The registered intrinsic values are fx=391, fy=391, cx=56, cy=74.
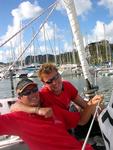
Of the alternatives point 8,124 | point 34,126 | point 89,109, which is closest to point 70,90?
point 89,109

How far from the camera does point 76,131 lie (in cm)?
502

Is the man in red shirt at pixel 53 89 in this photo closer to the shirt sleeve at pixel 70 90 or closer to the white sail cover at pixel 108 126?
the shirt sleeve at pixel 70 90

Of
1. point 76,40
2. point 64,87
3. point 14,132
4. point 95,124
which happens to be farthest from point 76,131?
point 76,40

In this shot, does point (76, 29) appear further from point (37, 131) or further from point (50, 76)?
point (37, 131)

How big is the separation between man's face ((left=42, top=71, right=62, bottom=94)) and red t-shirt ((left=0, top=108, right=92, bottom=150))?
22.6 inches

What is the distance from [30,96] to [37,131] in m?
0.39

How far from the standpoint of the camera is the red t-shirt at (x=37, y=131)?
3.71 metres

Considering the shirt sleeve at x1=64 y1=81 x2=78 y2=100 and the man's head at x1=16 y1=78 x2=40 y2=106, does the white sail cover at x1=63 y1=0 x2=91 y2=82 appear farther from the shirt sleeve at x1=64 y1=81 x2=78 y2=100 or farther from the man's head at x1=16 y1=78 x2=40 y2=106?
the man's head at x1=16 y1=78 x2=40 y2=106

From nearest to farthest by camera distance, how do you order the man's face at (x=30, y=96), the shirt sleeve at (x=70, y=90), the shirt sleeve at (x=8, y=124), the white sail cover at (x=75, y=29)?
the shirt sleeve at (x=8, y=124)
the man's face at (x=30, y=96)
the shirt sleeve at (x=70, y=90)
the white sail cover at (x=75, y=29)

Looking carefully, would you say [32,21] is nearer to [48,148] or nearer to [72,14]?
[72,14]

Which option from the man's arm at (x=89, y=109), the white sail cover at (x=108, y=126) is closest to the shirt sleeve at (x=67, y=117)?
the man's arm at (x=89, y=109)

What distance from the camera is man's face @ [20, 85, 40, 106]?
13.1 feet

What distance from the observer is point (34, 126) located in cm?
380

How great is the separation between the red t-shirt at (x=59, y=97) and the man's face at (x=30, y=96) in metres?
0.31
